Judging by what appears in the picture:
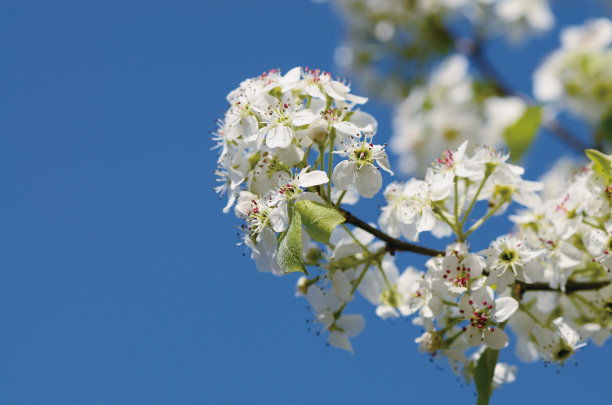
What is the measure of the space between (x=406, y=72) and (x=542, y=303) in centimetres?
469

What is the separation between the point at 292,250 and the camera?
6.74 feet

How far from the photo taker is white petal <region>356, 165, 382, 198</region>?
2.28 m

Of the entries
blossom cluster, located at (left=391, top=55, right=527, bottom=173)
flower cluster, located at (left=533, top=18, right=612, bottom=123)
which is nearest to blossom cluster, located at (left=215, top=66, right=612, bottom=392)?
flower cluster, located at (left=533, top=18, right=612, bottom=123)

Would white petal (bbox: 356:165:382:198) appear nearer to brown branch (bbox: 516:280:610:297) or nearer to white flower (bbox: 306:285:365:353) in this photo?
white flower (bbox: 306:285:365:353)

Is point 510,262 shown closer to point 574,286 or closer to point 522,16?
point 574,286

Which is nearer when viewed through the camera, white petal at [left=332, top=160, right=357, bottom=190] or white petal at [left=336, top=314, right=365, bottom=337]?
white petal at [left=332, top=160, right=357, bottom=190]

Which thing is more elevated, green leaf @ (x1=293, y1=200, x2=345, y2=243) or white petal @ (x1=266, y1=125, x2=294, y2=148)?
white petal @ (x1=266, y1=125, x2=294, y2=148)

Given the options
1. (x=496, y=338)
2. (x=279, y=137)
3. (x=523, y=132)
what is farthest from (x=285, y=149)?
(x=523, y=132)

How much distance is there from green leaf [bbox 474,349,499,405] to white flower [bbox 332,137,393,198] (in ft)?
2.44

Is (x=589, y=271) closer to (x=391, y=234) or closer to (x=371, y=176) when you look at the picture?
(x=391, y=234)

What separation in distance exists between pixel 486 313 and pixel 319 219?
713mm

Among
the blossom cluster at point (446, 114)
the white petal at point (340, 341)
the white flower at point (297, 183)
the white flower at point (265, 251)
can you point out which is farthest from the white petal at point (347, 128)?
the blossom cluster at point (446, 114)

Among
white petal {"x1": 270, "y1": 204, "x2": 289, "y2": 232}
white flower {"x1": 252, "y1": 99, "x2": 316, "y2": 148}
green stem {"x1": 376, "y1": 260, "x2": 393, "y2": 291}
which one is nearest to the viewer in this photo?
white petal {"x1": 270, "y1": 204, "x2": 289, "y2": 232}

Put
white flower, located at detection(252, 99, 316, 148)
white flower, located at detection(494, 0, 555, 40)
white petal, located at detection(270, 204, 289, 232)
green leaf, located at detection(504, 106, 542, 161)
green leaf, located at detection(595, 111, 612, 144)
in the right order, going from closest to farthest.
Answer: white petal, located at detection(270, 204, 289, 232) → white flower, located at detection(252, 99, 316, 148) → green leaf, located at detection(504, 106, 542, 161) → green leaf, located at detection(595, 111, 612, 144) → white flower, located at detection(494, 0, 555, 40)
